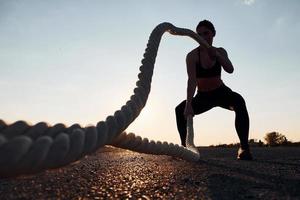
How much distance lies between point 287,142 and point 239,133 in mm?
5204

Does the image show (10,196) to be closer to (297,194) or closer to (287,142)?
(297,194)

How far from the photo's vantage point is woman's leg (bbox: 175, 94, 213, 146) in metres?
5.82

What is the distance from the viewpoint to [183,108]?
5.88 metres

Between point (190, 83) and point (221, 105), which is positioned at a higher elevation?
point (190, 83)

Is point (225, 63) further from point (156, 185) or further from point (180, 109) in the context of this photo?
point (156, 185)

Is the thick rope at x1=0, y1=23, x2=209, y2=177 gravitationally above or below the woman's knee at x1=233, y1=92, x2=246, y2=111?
below

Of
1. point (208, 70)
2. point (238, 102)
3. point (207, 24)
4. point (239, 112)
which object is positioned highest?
point (207, 24)

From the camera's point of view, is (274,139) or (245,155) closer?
(245,155)

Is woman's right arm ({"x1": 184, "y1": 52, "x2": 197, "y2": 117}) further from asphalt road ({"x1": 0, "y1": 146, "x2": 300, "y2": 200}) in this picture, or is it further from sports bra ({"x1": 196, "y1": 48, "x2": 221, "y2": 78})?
asphalt road ({"x1": 0, "y1": 146, "x2": 300, "y2": 200})

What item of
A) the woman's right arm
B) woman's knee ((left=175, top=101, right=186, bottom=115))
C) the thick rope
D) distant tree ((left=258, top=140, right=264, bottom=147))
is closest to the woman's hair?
the woman's right arm

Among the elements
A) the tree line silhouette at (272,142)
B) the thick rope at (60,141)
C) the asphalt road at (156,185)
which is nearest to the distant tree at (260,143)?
the tree line silhouette at (272,142)

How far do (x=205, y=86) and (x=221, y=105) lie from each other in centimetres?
30

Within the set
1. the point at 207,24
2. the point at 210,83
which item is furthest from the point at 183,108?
the point at 207,24

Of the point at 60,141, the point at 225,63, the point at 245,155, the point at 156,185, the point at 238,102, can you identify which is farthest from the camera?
the point at 238,102
